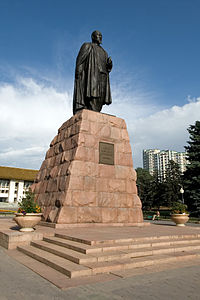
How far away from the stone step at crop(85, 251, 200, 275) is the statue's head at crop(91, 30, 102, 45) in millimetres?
11028

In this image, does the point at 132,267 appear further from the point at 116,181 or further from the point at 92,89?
the point at 92,89

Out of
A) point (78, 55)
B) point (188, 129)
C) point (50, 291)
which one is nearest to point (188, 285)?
point (50, 291)

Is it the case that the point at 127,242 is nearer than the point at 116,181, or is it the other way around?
the point at 127,242

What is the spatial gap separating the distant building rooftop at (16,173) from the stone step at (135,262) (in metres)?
55.0

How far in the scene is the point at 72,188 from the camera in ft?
31.9

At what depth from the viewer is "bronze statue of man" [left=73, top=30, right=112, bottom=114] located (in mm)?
12117

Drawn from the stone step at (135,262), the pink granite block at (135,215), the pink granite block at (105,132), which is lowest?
the stone step at (135,262)

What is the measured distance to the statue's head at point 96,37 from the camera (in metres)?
12.9

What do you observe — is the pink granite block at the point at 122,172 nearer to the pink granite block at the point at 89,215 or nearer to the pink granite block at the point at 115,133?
the pink granite block at the point at 115,133

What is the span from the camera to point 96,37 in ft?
42.3

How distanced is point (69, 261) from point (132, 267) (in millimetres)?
1294

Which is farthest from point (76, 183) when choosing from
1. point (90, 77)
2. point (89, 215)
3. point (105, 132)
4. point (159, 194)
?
point (159, 194)

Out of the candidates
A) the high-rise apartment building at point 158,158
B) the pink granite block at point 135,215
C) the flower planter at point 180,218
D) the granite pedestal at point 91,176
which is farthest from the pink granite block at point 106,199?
the high-rise apartment building at point 158,158

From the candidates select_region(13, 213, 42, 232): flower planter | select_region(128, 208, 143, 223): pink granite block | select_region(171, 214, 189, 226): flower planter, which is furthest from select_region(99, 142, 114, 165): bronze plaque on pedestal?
select_region(171, 214, 189, 226): flower planter
